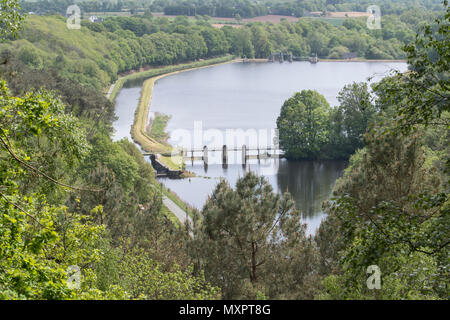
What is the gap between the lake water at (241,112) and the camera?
3878 cm

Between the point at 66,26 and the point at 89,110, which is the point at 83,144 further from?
the point at 66,26

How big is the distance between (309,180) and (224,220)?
2668 centimetres

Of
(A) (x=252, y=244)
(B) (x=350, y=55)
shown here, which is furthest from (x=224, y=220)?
(B) (x=350, y=55)

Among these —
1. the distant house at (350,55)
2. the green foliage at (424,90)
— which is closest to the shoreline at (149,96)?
the distant house at (350,55)

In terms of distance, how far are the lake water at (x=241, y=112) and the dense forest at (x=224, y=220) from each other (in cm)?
242

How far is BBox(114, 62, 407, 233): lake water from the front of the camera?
3878 cm


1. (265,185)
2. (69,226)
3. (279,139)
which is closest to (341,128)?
(279,139)

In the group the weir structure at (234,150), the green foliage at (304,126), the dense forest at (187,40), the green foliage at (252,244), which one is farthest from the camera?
the dense forest at (187,40)

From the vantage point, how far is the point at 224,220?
1440cm
